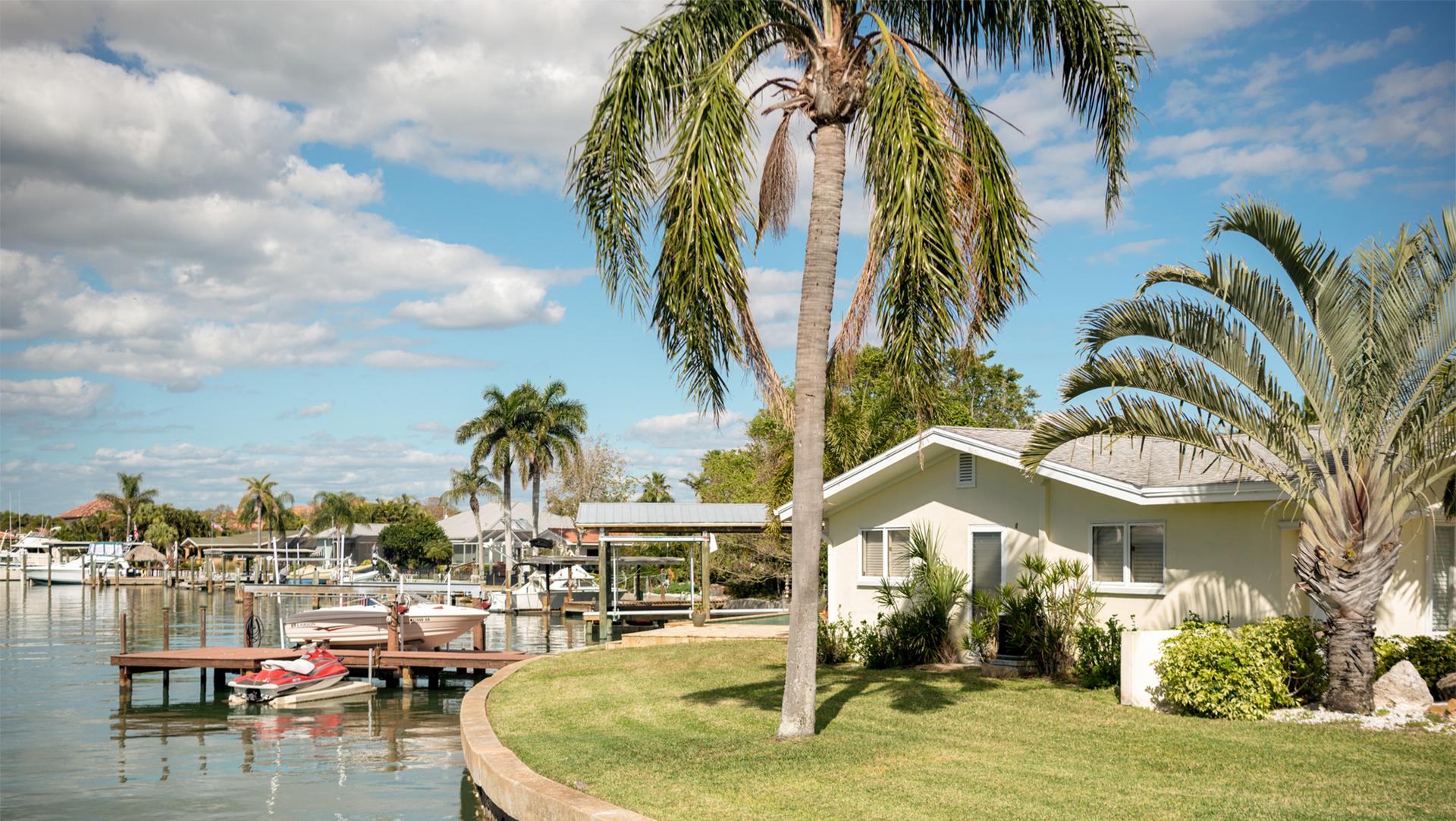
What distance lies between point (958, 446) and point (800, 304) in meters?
7.89

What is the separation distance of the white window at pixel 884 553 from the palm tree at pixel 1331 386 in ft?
21.9

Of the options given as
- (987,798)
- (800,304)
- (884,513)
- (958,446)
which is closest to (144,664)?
(884,513)

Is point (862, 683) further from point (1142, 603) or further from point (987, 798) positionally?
point (987, 798)

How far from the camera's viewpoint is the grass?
8812 millimetres

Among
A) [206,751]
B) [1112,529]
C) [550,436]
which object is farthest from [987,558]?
[550,436]

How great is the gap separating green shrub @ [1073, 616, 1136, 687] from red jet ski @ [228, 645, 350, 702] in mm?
16965

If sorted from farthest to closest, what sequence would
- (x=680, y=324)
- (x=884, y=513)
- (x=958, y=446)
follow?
(x=884, y=513), (x=958, y=446), (x=680, y=324)

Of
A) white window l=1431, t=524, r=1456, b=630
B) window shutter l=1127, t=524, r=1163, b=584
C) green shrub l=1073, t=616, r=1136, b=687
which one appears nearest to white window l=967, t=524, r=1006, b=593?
window shutter l=1127, t=524, r=1163, b=584

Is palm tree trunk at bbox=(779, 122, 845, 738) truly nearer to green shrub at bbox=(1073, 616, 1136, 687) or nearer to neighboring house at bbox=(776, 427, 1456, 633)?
neighboring house at bbox=(776, 427, 1456, 633)

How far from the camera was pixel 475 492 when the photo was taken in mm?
76438

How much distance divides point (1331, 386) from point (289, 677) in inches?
837

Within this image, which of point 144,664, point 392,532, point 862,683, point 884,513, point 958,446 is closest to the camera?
point 862,683

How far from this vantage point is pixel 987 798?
8.96 metres

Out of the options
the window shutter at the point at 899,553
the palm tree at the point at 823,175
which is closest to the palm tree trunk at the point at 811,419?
the palm tree at the point at 823,175
